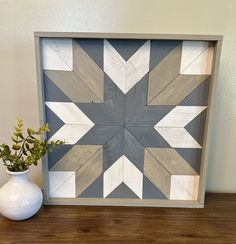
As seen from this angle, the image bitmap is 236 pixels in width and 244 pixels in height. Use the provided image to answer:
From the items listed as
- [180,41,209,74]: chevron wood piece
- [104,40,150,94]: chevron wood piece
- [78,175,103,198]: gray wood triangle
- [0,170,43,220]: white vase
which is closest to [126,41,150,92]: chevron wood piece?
[104,40,150,94]: chevron wood piece

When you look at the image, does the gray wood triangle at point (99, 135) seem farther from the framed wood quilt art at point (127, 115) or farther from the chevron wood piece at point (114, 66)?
the chevron wood piece at point (114, 66)

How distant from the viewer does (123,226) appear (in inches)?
28.8

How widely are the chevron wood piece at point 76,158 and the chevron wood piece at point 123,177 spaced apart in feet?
0.28

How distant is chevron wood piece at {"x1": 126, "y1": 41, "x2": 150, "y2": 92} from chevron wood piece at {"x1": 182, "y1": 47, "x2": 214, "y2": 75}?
13 centimetres

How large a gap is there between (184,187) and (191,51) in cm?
46

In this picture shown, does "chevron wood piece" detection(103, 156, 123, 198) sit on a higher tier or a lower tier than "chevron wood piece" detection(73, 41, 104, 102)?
lower

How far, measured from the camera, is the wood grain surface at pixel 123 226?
0.68 metres

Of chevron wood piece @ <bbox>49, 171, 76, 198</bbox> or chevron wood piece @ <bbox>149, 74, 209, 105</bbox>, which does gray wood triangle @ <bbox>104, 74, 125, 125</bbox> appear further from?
chevron wood piece @ <bbox>49, 171, 76, 198</bbox>

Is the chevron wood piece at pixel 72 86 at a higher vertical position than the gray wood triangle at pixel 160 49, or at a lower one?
lower

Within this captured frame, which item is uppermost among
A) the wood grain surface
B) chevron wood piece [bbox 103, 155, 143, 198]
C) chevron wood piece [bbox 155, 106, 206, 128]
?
chevron wood piece [bbox 155, 106, 206, 128]

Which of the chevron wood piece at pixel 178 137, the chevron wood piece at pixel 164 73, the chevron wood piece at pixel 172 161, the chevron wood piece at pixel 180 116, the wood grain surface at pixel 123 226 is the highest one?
the chevron wood piece at pixel 164 73

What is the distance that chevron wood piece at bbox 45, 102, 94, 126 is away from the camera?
31.3 inches

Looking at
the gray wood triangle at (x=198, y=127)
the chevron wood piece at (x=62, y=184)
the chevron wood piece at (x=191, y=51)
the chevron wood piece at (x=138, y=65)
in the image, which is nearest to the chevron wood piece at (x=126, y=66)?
the chevron wood piece at (x=138, y=65)

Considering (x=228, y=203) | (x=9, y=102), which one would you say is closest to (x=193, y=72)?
(x=228, y=203)
